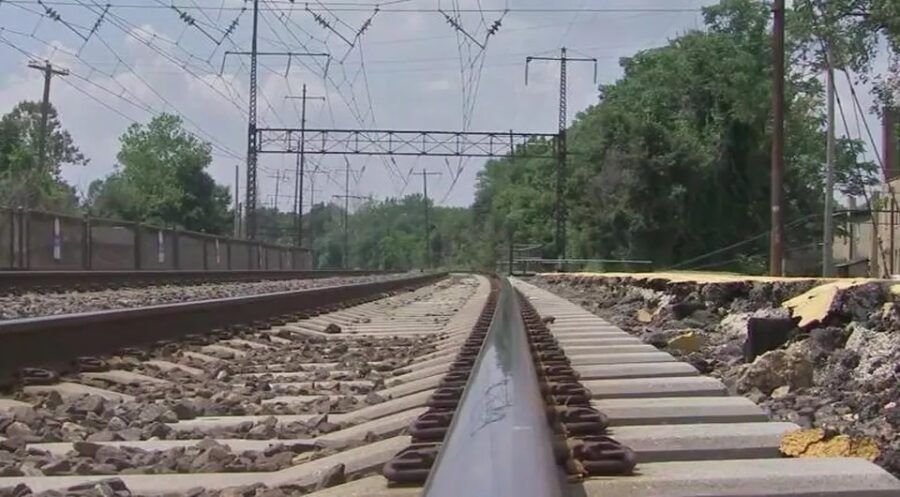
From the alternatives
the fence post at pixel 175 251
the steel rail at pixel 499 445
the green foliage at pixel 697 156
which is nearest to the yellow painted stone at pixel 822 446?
the steel rail at pixel 499 445

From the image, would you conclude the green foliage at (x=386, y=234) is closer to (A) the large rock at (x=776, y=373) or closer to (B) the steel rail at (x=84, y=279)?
(B) the steel rail at (x=84, y=279)

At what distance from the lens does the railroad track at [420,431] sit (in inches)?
109

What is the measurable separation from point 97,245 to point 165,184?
257 feet

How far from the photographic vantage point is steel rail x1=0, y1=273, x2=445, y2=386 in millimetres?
5480

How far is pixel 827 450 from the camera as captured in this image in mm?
3238

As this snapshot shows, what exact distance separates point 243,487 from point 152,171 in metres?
106

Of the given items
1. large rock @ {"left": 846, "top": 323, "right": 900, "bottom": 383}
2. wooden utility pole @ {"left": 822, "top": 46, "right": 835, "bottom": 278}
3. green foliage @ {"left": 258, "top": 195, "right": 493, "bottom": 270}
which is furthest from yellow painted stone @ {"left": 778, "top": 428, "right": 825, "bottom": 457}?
green foliage @ {"left": 258, "top": 195, "right": 493, "bottom": 270}

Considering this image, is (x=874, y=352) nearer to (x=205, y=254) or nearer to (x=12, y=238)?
(x=12, y=238)

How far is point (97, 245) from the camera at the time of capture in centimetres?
2642

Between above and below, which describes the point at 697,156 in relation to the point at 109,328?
above

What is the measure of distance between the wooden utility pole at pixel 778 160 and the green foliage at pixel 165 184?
7391cm

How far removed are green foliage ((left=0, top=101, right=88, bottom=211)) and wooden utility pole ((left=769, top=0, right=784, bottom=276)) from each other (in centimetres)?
5461

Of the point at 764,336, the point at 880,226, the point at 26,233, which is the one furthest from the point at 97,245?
the point at 880,226

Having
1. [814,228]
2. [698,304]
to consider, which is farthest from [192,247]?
[814,228]
